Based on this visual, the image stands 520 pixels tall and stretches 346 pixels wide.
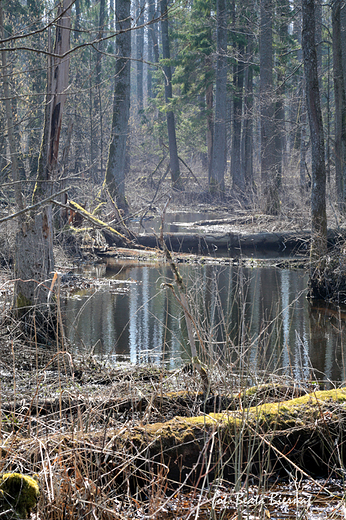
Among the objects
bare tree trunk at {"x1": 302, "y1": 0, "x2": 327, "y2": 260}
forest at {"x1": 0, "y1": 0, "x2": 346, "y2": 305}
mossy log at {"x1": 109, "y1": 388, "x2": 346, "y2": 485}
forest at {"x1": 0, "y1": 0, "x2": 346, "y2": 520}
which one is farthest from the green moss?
bare tree trunk at {"x1": 302, "y1": 0, "x2": 327, "y2": 260}

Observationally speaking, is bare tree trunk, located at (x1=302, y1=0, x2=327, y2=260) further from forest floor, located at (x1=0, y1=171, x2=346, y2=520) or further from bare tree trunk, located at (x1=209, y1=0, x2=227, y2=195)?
bare tree trunk, located at (x1=209, y1=0, x2=227, y2=195)

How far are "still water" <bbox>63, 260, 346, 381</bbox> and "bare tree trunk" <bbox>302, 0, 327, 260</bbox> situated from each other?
1.25 meters

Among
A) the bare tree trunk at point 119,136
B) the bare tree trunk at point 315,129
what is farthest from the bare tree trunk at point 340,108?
the bare tree trunk at point 119,136

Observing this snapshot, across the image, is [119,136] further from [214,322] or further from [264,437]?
[264,437]

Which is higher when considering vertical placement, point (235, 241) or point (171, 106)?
point (171, 106)

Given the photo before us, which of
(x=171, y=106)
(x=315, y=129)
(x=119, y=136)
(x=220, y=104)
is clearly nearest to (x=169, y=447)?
(x=315, y=129)

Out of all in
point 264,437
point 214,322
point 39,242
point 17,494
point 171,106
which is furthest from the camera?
point 171,106

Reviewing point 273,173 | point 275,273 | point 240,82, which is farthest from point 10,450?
point 240,82

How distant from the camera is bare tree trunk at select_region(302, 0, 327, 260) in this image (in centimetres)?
995

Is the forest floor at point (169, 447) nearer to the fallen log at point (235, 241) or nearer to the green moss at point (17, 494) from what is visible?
the green moss at point (17, 494)

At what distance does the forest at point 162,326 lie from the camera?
3148mm

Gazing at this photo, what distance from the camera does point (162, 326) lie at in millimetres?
8492

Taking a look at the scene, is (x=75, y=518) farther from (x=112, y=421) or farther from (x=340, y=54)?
(x=340, y=54)

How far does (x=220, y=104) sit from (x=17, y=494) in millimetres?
26521
